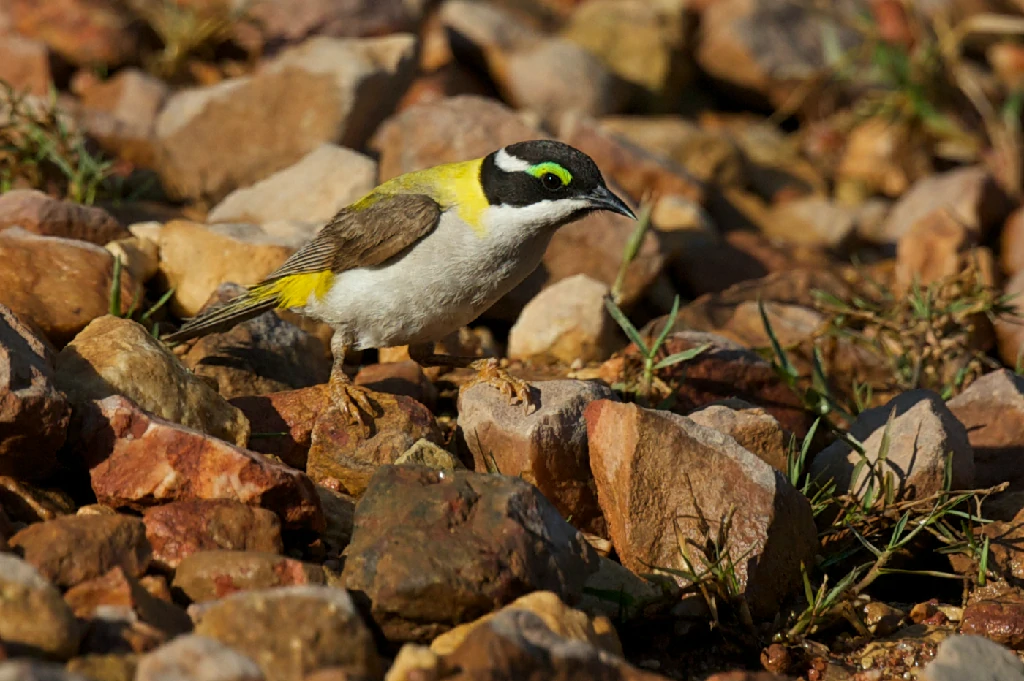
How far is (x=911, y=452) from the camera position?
576 cm

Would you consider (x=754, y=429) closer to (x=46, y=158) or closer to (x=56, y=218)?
(x=56, y=218)

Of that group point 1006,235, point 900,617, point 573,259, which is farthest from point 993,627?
point 1006,235

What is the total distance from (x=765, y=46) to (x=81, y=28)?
21.0ft

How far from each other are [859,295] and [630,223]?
64.3 inches

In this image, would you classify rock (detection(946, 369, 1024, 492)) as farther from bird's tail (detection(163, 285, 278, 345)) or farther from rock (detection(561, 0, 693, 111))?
rock (detection(561, 0, 693, 111))

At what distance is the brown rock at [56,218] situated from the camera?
22.6 ft

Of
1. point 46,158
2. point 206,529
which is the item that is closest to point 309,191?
point 46,158

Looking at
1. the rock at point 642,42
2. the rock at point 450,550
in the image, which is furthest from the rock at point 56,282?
the rock at point 642,42

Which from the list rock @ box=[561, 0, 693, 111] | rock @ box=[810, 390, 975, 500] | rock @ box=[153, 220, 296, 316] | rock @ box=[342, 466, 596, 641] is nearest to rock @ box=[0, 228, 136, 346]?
rock @ box=[153, 220, 296, 316]

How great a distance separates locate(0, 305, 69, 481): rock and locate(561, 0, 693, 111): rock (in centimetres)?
867

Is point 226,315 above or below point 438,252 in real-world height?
below

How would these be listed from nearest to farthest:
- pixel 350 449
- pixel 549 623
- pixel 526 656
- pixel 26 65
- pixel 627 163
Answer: pixel 526 656 → pixel 549 623 → pixel 350 449 → pixel 627 163 → pixel 26 65

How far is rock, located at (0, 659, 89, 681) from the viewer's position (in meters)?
3.20

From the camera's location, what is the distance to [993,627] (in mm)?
5066
